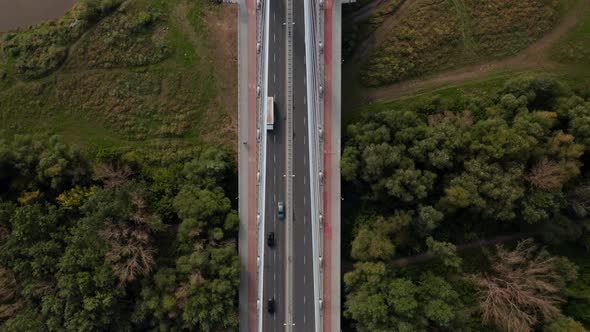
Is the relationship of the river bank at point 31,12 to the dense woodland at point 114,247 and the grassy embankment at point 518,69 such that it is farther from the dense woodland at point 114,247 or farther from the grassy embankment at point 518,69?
the grassy embankment at point 518,69

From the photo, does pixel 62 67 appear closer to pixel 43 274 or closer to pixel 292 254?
pixel 43 274

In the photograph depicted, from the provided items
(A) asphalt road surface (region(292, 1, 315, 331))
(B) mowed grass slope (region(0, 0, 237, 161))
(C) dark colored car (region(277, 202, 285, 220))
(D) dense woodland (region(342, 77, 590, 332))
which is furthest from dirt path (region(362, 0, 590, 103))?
(B) mowed grass slope (region(0, 0, 237, 161))

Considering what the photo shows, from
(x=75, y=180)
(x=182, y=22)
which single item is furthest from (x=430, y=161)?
(x=75, y=180)

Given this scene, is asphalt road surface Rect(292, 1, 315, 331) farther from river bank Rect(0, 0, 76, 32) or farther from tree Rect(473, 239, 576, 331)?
river bank Rect(0, 0, 76, 32)

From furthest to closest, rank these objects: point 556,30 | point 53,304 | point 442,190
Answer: point 556,30
point 442,190
point 53,304

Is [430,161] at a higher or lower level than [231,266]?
higher

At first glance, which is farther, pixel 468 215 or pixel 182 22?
pixel 182 22
